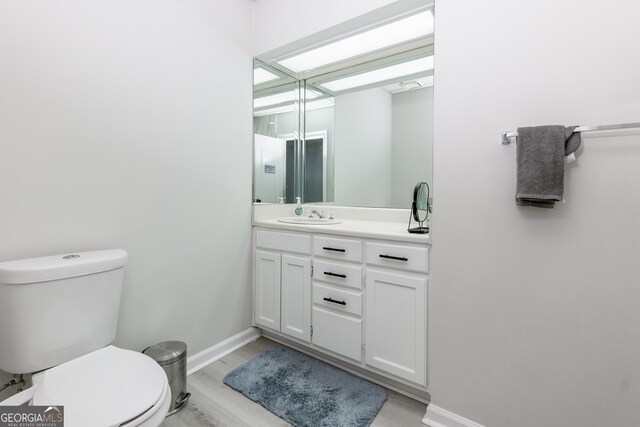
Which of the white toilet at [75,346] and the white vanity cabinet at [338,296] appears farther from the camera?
the white vanity cabinet at [338,296]

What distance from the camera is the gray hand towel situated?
113 cm

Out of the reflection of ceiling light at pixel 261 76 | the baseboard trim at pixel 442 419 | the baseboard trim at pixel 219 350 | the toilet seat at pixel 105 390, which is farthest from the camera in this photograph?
the reflection of ceiling light at pixel 261 76

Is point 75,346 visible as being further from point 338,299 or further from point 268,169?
point 268,169

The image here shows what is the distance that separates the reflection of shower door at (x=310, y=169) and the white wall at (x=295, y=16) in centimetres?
81

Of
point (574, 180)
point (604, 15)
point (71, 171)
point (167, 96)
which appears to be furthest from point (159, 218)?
point (604, 15)

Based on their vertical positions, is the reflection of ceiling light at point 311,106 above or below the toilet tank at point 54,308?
above

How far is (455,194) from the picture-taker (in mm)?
1405

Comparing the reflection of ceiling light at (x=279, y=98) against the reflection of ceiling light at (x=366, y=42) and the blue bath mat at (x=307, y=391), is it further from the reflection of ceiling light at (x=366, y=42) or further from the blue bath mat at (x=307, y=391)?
the blue bath mat at (x=307, y=391)

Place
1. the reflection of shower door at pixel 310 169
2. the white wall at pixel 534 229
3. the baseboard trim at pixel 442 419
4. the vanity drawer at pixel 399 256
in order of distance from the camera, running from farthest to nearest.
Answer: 1. the reflection of shower door at pixel 310 169
2. the vanity drawer at pixel 399 256
3. the baseboard trim at pixel 442 419
4. the white wall at pixel 534 229

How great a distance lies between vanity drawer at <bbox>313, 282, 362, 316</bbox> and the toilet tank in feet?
3.50

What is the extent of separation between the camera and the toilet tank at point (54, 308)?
1108 mm

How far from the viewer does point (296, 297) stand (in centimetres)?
202

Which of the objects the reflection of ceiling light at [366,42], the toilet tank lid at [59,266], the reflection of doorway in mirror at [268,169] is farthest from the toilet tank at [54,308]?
the reflection of ceiling light at [366,42]

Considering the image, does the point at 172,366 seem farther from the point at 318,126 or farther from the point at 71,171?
the point at 318,126
